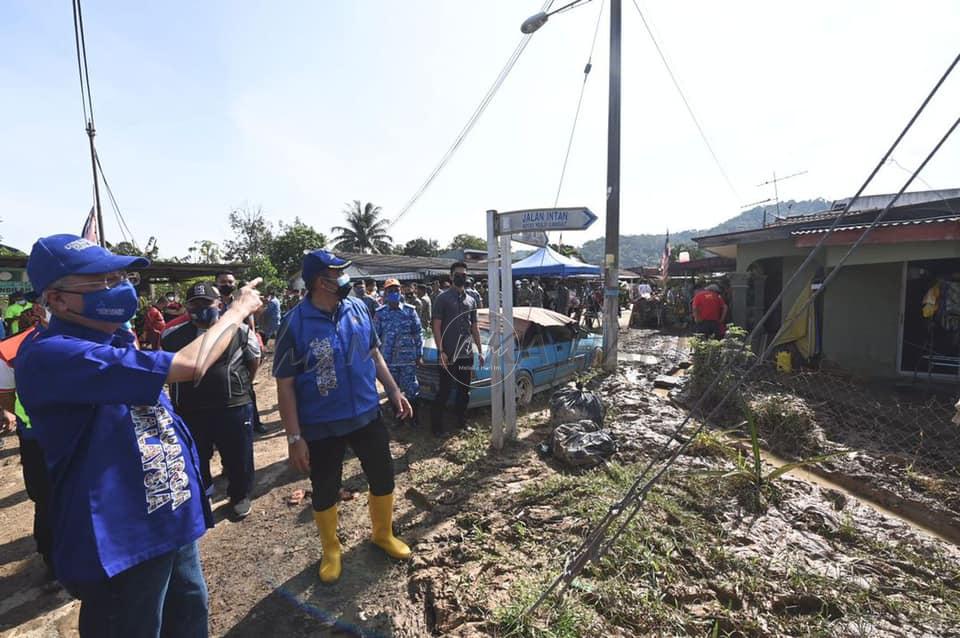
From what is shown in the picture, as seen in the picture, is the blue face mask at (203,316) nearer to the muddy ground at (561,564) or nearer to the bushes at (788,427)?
the muddy ground at (561,564)

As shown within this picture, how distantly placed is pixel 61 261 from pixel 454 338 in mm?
3672

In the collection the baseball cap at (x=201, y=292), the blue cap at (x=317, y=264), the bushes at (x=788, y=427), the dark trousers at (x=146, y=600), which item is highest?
the blue cap at (x=317, y=264)

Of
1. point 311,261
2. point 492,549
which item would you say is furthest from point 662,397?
point 311,261

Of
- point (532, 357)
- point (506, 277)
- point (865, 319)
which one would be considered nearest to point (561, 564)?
point (506, 277)

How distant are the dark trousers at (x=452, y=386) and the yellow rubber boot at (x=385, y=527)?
216 cm

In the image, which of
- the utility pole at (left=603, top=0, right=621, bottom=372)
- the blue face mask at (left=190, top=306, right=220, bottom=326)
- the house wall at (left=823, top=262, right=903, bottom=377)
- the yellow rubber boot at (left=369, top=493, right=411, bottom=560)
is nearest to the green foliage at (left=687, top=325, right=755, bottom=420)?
the utility pole at (left=603, top=0, right=621, bottom=372)

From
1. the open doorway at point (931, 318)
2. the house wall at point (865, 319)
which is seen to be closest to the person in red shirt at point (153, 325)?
the house wall at point (865, 319)

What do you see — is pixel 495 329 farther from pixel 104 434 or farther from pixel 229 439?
pixel 104 434

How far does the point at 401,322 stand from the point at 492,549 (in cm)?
298

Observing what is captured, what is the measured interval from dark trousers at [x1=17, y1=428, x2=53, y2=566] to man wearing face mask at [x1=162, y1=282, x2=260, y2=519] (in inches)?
30.4

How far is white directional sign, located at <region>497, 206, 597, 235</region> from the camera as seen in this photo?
4105mm

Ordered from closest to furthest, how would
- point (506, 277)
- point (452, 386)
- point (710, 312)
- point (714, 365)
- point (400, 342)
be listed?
point (506, 277)
point (452, 386)
point (400, 342)
point (714, 365)
point (710, 312)

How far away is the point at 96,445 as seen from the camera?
136 cm

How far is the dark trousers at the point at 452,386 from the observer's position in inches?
196
